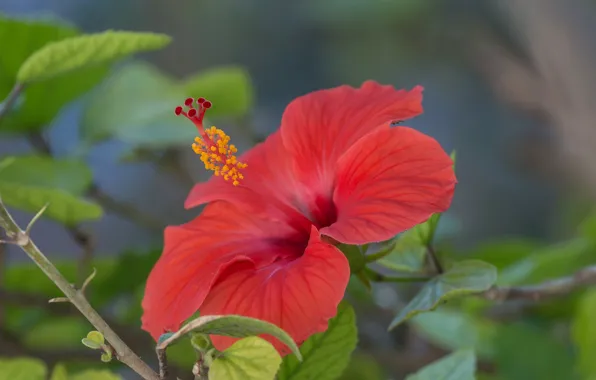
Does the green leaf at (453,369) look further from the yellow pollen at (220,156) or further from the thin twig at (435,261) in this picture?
the yellow pollen at (220,156)

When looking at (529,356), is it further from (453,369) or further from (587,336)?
(453,369)

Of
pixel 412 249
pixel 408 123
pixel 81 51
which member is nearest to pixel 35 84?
pixel 81 51

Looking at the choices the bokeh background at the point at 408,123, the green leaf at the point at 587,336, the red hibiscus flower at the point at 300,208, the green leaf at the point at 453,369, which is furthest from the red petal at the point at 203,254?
the green leaf at the point at 587,336

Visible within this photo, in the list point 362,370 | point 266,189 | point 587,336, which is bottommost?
point 362,370

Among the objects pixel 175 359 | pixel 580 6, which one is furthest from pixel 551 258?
pixel 580 6

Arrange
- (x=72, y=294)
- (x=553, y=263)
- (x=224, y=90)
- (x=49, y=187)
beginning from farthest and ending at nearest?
(x=224, y=90), (x=553, y=263), (x=49, y=187), (x=72, y=294)

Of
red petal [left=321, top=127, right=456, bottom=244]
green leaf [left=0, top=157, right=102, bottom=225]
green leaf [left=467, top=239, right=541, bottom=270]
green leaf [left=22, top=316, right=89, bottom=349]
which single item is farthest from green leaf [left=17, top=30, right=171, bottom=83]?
green leaf [left=467, top=239, right=541, bottom=270]

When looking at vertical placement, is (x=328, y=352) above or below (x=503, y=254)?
above

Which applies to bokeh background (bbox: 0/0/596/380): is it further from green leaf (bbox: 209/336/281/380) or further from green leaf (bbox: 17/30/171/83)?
green leaf (bbox: 209/336/281/380)

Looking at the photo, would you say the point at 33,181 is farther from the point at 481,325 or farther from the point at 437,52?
the point at 437,52
